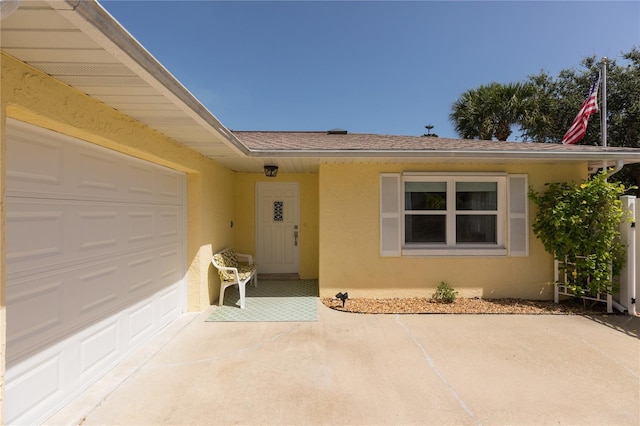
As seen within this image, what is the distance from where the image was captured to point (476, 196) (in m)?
5.43

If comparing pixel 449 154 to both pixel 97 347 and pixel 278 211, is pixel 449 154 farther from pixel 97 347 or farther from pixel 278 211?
pixel 97 347

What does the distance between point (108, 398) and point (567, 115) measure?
64.9 ft

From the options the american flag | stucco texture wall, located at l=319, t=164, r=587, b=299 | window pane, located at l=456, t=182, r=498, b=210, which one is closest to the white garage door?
stucco texture wall, located at l=319, t=164, r=587, b=299

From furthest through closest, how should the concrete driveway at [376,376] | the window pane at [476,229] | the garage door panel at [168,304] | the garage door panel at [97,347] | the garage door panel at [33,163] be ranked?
the window pane at [476,229]
the garage door panel at [168,304]
the garage door panel at [97,347]
the concrete driveway at [376,376]
the garage door panel at [33,163]

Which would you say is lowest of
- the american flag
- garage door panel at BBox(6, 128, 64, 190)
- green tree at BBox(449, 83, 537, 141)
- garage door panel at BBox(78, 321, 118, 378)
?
garage door panel at BBox(78, 321, 118, 378)

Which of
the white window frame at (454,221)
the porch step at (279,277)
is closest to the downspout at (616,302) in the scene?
the white window frame at (454,221)

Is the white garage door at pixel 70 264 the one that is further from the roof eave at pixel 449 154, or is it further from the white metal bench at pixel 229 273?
the roof eave at pixel 449 154

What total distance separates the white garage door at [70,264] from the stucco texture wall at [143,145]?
22 centimetres

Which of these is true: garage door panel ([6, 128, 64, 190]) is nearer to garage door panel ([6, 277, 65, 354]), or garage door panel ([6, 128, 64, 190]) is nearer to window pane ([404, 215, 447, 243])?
garage door panel ([6, 277, 65, 354])

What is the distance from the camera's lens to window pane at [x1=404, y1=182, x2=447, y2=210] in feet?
17.7

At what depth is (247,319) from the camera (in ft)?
14.3

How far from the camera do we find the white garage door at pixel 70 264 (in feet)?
6.71

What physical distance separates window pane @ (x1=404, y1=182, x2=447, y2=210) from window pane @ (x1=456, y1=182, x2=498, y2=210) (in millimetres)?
317

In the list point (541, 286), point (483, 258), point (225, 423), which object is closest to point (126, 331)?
point (225, 423)
